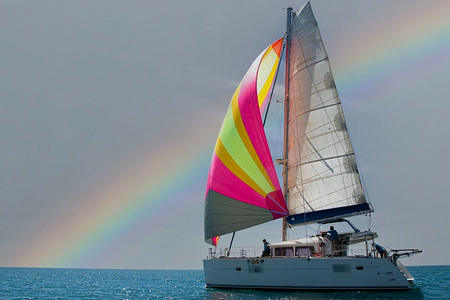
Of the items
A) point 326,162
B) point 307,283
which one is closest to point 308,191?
point 326,162

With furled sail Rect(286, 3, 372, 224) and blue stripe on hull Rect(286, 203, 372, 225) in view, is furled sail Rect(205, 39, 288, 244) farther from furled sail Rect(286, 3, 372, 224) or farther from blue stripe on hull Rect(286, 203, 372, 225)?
furled sail Rect(286, 3, 372, 224)

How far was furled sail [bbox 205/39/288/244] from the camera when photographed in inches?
789

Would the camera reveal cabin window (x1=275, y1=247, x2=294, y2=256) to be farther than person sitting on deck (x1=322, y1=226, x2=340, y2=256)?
Yes

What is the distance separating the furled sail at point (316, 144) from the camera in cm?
2072

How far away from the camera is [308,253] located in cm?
1908

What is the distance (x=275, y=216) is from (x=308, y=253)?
2281mm

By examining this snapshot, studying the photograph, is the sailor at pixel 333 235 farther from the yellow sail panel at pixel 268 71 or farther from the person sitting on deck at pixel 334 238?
the yellow sail panel at pixel 268 71

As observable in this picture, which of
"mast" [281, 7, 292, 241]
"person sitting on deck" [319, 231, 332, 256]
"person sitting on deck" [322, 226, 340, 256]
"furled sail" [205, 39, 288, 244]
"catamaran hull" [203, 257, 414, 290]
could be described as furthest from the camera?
"mast" [281, 7, 292, 241]

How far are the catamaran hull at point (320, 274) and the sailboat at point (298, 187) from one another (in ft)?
0.14

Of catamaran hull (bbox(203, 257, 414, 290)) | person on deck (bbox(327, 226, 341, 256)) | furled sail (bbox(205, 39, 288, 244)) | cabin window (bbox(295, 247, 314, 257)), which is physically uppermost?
furled sail (bbox(205, 39, 288, 244))

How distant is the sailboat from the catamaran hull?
4cm

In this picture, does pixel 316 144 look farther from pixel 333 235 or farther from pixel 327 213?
pixel 333 235

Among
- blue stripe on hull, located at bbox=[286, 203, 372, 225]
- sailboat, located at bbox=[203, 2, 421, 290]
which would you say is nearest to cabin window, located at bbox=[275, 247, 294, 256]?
sailboat, located at bbox=[203, 2, 421, 290]

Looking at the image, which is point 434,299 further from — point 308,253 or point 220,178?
point 220,178
